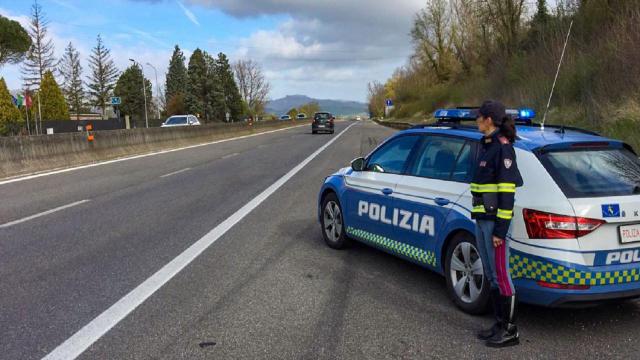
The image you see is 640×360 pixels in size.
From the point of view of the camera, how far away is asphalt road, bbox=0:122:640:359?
4211mm

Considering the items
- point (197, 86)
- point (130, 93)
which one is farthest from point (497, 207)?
point (130, 93)

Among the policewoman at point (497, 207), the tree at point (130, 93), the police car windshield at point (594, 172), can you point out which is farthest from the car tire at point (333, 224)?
the tree at point (130, 93)

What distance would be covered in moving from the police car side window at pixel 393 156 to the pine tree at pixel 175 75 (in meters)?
130

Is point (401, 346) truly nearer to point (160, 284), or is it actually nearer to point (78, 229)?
point (160, 284)

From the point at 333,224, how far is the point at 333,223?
0.05ft

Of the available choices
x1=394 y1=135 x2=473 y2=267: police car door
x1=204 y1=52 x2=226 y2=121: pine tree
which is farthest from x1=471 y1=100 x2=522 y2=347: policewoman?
x1=204 y1=52 x2=226 y2=121: pine tree

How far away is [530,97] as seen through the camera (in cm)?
2323

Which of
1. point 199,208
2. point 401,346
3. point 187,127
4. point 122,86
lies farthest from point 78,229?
point 122,86

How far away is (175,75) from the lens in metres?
137

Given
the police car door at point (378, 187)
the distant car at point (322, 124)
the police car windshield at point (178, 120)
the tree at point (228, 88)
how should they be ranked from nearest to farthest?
the police car door at point (378, 187)
the police car windshield at point (178, 120)
the distant car at point (322, 124)
the tree at point (228, 88)

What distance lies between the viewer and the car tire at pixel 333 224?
7.09 meters

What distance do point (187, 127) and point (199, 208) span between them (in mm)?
24713

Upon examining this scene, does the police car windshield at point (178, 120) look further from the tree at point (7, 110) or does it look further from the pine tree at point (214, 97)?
the pine tree at point (214, 97)

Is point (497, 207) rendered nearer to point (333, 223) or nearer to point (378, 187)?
point (378, 187)
